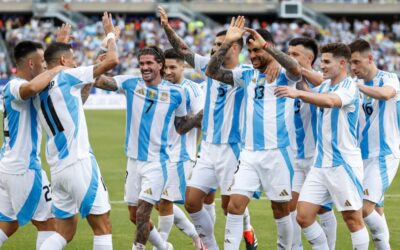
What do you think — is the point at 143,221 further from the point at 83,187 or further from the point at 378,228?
the point at 378,228

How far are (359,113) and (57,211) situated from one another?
3620mm

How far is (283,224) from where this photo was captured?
9.73 meters

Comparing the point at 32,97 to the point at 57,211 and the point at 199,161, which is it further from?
the point at 199,161

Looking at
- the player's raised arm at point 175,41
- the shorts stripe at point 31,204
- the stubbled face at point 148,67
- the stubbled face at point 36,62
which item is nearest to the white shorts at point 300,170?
the player's raised arm at point 175,41

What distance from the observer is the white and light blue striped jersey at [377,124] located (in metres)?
10.1

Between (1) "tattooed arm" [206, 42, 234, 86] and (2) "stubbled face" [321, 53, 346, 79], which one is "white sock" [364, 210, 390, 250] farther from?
(1) "tattooed arm" [206, 42, 234, 86]

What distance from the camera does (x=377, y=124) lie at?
10148 mm

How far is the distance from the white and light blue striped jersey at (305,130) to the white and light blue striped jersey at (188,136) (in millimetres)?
1244

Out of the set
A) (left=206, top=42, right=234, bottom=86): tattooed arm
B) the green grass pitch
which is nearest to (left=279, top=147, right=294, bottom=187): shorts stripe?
(left=206, top=42, right=234, bottom=86): tattooed arm

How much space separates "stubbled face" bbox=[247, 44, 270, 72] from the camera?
378 inches

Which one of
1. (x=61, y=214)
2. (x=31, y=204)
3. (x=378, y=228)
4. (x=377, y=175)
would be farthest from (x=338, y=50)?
(x=31, y=204)

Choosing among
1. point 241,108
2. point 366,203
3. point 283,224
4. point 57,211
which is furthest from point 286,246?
point 57,211

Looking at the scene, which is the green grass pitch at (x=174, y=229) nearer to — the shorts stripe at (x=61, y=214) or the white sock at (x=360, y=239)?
the white sock at (x=360, y=239)

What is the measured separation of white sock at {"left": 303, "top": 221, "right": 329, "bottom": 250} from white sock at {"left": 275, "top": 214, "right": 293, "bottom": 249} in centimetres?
34
